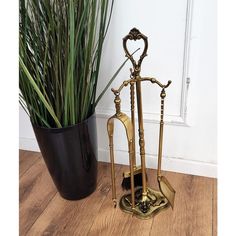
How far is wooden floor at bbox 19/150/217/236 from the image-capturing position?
102cm

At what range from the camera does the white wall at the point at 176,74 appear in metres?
1.04

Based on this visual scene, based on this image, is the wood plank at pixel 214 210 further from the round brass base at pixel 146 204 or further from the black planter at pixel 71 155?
the black planter at pixel 71 155

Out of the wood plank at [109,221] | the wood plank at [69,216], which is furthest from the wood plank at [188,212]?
the wood plank at [69,216]

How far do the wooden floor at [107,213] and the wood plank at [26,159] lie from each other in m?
0.10

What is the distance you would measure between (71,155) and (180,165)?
1.65 feet

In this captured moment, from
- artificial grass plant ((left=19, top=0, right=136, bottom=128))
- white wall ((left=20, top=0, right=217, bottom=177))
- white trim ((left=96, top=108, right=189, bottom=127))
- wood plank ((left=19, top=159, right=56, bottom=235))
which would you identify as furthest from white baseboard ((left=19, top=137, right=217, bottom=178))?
artificial grass plant ((left=19, top=0, right=136, bottom=128))

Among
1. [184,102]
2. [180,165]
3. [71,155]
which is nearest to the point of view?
[71,155]

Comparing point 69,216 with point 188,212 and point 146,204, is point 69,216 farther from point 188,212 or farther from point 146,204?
point 188,212

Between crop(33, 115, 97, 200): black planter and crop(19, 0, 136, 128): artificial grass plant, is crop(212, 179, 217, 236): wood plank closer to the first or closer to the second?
crop(33, 115, 97, 200): black planter

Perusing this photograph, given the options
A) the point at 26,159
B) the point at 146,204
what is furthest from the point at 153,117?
the point at 26,159

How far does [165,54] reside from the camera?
111 cm

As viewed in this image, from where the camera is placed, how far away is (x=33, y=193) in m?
1.21

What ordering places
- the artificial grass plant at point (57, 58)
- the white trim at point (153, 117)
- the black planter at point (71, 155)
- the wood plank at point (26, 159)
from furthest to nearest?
the wood plank at point (26, 159), the white trim at point (153, 117), the black planter at point (71, 155), the artificial grass plant at point (57, 58)
